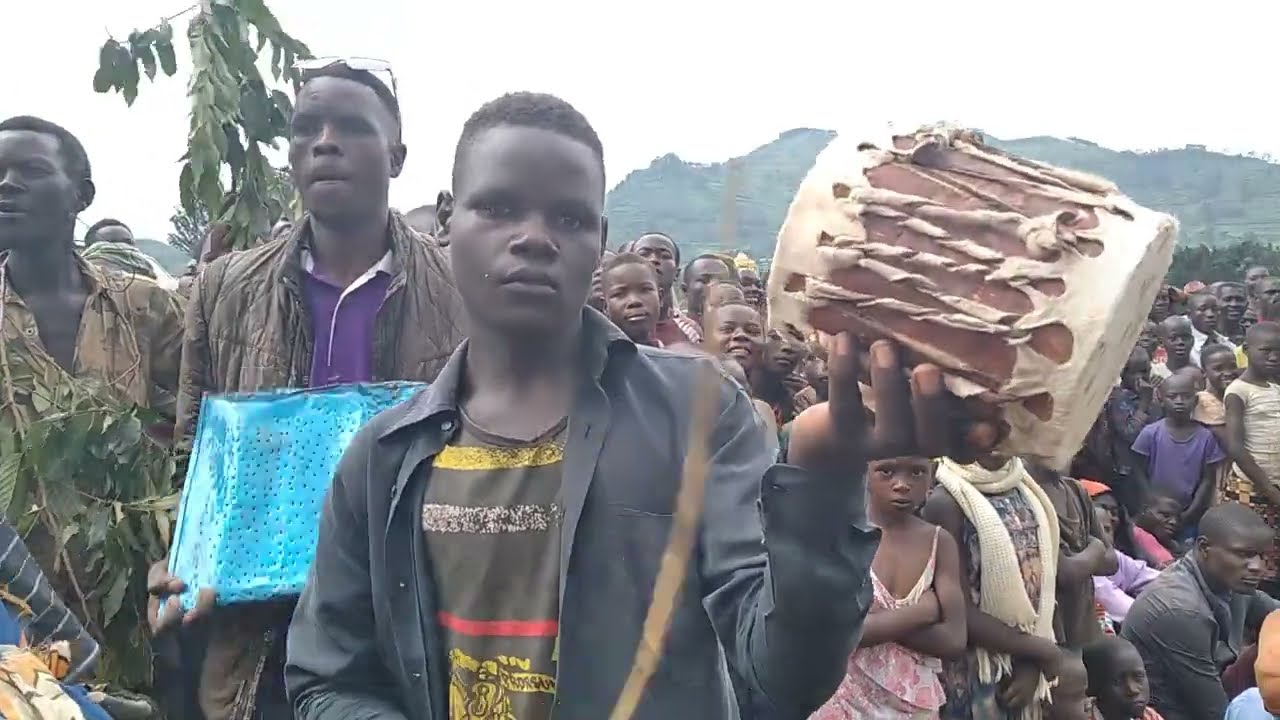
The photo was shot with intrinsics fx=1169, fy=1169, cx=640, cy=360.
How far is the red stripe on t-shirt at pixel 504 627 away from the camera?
189 centimetres

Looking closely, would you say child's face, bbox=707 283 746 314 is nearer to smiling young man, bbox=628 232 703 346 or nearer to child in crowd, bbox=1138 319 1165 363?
smiling young man, bbox=628 232 703 346

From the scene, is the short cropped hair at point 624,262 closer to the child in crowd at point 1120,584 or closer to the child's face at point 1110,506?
the child in crowd at point 1120,584

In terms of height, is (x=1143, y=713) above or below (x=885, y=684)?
below

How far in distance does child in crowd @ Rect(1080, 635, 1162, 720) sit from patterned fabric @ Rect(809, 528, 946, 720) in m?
1.37

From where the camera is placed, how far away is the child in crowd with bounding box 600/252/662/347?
5.34m

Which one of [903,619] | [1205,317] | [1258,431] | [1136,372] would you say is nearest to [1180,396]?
[1258,431]

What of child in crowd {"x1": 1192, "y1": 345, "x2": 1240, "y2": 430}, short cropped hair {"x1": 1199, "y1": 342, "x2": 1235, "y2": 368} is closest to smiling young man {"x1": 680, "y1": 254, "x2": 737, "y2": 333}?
child in crowd {"x1": 1192, "y1": 345, "x2": 1240, "y2": 430}

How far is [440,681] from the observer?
76.2 inches

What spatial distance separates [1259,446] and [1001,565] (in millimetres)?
4752

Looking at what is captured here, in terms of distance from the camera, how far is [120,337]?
12.5 feet

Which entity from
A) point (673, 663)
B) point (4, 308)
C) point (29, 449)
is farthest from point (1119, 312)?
point (4, 308)

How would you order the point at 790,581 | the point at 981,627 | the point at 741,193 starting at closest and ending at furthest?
1. the point at 741,193
2. the point at 790,581
3. the point at 981,627

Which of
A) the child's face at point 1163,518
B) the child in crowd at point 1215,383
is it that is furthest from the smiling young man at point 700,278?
the child in crowd at point 1215,383

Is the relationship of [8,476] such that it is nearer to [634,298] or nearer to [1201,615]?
[634,298]
